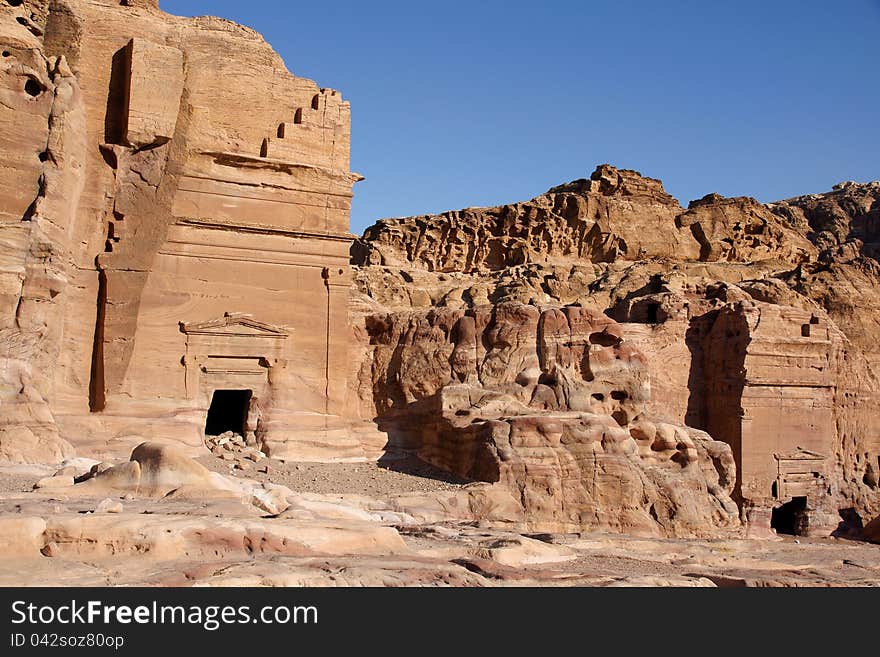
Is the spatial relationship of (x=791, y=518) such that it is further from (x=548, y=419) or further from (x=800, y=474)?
(x=548, y=419)

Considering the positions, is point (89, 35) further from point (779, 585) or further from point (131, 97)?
point (779, 585)

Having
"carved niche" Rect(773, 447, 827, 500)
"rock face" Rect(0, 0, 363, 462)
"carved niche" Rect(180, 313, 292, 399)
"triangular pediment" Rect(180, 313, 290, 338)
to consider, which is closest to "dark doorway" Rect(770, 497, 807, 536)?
"carved niche" Rect(773, 447, 827, 500)

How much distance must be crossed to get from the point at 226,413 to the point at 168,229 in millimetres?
4456

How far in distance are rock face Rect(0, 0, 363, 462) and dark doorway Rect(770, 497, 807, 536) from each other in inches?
528

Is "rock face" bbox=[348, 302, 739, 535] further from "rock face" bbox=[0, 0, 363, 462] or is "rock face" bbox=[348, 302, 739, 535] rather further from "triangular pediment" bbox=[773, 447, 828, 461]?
"triangular pediment" bbox=[773, 447, 828, 461]

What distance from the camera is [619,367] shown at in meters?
20.5

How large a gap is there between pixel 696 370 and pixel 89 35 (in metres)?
17.7

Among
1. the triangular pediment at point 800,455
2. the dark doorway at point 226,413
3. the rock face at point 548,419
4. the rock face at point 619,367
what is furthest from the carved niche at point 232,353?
the triangular pediment at point 800,455

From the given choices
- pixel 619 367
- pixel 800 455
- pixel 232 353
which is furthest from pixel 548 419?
pixel 800 455

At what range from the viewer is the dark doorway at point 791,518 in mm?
25469

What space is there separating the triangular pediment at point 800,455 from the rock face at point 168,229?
41.7 feet

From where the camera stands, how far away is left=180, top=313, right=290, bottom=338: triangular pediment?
18547 millimetres

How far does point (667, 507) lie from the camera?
17.8 metres
